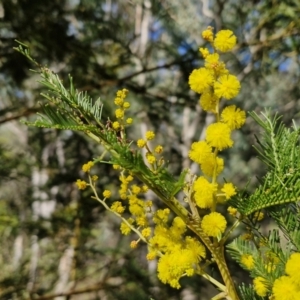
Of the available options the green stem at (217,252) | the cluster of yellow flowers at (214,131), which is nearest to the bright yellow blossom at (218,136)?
the cluster of yellow flowers at (214,131)

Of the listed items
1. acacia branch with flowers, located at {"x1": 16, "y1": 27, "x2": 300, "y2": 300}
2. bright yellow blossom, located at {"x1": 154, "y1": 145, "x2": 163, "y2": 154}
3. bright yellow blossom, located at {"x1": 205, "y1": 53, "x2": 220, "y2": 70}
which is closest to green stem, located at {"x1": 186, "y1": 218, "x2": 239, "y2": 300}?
acacia branch with flowers, located at {"x1": 16, "y1": 27, "x2": 300, "y2": 300}

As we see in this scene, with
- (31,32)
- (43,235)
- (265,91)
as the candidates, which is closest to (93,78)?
(31,32)

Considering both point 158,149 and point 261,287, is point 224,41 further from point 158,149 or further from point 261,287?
point 261,287

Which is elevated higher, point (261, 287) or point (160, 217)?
point (160, 217)

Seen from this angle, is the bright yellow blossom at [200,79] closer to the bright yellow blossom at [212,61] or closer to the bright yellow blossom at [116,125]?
the bright yellow blossom at [212,61]

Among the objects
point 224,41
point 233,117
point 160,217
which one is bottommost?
point 160,217

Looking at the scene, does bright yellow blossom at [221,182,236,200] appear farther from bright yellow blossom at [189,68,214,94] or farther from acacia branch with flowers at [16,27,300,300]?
bright yellow blossom at [189,68,214,94]

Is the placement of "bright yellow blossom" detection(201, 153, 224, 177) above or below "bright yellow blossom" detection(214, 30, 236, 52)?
below

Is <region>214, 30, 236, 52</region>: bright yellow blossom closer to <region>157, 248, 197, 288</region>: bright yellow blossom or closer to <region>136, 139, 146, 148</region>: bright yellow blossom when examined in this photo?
<region>136, 139, 146, 148</region>: bright yellow blossom

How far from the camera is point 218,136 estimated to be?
58 centimetres

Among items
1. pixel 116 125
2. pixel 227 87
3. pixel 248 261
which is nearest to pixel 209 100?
pixel 227 87

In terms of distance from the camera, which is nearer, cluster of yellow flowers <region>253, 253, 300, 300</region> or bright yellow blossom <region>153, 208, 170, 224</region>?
cluster of yellow flowers <region>253, 253, 300, 300</region>

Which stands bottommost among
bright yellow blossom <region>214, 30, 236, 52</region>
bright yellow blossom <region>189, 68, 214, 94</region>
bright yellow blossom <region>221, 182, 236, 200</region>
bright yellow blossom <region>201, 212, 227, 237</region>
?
bright yellow blossom <region>201, 212, 227, 237</region>

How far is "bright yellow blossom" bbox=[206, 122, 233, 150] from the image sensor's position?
1.92ft
